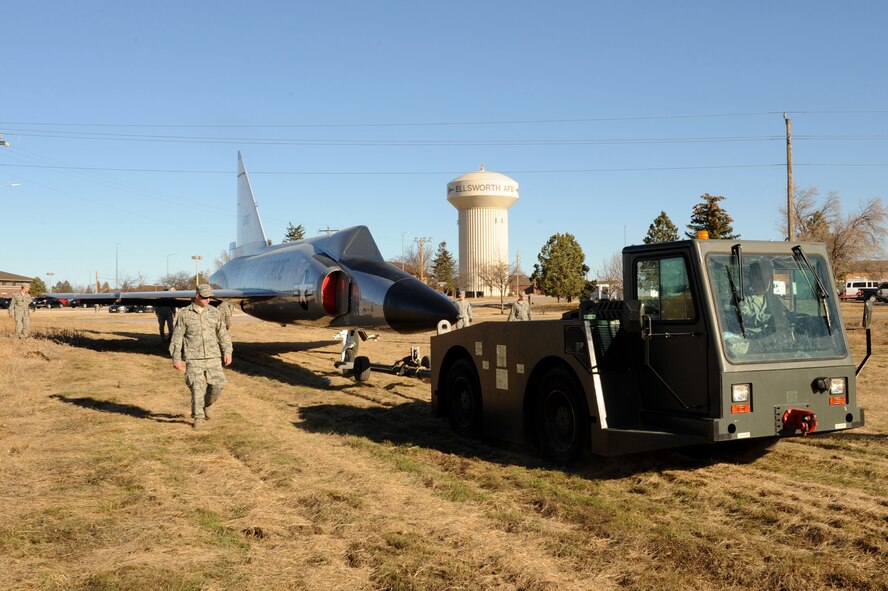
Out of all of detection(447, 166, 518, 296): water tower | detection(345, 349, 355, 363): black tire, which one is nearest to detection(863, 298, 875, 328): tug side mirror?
detection(345, 349, 355, 363): black tire

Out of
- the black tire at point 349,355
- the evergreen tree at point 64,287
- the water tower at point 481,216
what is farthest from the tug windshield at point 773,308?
the evergreen tree at point 64,287

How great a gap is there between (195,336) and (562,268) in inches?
2619

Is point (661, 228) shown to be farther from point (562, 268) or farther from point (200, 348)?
point (200, 348)

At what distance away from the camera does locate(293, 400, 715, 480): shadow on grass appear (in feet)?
25.8

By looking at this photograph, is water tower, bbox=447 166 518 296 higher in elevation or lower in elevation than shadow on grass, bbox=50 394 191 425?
higher

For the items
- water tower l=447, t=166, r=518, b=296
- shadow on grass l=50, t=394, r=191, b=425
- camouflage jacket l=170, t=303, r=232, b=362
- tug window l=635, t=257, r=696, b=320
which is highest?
water tower l=447, t=166, r=518, b=296

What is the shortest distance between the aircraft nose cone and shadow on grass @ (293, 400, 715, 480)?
2475 millimetres

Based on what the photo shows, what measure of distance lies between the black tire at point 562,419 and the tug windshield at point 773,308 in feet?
5.10

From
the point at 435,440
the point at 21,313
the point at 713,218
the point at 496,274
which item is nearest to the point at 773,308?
the point at 435,440

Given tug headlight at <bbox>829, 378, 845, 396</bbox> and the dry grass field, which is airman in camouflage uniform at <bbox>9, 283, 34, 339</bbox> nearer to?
the dry grass field

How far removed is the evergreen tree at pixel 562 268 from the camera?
2945 inches

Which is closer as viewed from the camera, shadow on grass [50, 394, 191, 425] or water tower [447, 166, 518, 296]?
shadow on grass [50, 394, 191, 425]

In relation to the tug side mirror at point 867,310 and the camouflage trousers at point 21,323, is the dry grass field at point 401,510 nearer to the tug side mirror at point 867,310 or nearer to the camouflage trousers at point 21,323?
the tug side mirror at point 867,310

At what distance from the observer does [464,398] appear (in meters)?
9.96
